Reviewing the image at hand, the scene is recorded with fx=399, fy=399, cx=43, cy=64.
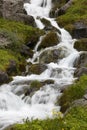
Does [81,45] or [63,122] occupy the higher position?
[63,122]

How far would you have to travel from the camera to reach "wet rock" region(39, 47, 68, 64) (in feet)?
86.5

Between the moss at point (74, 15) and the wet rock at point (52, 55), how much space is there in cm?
672

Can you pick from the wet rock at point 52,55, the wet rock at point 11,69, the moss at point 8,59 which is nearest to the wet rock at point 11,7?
the moss at point 8,59

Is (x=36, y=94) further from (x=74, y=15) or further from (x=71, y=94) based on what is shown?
(x=74, y=15)

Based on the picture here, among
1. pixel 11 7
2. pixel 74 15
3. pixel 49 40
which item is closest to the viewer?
pixel 49 40

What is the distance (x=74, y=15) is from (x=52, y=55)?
461 inches

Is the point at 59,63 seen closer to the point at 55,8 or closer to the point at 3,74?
the point at 3,74

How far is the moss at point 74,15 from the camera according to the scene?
115ft

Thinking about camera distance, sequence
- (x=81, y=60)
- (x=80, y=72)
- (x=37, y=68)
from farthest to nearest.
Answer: (x=81, y=60)
(x=37, y=68)
(x=80, y=72)

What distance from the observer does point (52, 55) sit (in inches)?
1046

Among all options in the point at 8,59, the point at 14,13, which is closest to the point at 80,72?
the point at 8,59

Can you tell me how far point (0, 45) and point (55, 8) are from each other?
585 inches

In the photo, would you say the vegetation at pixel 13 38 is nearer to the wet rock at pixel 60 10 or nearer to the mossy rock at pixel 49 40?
the mossy rock at pixel 49 40

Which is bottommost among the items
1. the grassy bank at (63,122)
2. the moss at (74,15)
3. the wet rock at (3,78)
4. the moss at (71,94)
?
the moss at (74,15)
